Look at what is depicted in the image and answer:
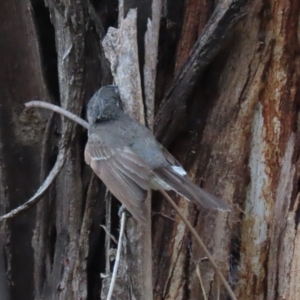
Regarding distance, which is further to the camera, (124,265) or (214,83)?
(214,83)

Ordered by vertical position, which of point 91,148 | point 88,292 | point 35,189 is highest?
point 91,148

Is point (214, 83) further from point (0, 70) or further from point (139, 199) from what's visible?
point (0, 70)

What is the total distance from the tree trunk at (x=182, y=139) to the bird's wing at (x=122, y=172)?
5.1 inches

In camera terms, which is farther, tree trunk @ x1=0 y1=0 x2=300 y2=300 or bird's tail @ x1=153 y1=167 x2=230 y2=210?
tree trunk @ x1=0 y1=0 x2=300 y2=300

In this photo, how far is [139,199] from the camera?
1.99m

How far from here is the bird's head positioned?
2332mm

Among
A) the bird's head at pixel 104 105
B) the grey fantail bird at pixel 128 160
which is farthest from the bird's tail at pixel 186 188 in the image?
the bird's head at pixel 104 105

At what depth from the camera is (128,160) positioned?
7.52ft

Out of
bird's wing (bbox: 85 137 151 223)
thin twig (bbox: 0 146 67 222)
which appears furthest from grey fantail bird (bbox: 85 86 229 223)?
thin twig (bbox: 0 146 67 222)

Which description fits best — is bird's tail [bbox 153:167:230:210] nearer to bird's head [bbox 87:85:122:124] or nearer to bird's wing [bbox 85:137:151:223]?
bird's wing [bbox 85:137:151:223]

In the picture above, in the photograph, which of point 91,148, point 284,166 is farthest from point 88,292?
point 284,166

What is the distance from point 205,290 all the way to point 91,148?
2.26ft

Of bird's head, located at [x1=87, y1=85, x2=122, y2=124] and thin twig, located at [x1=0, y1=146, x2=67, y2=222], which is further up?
bird's head, located at [x1=87, y1=85, x2=122, y2=124]

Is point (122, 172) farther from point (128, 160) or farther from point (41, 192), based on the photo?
point (41, 192)
